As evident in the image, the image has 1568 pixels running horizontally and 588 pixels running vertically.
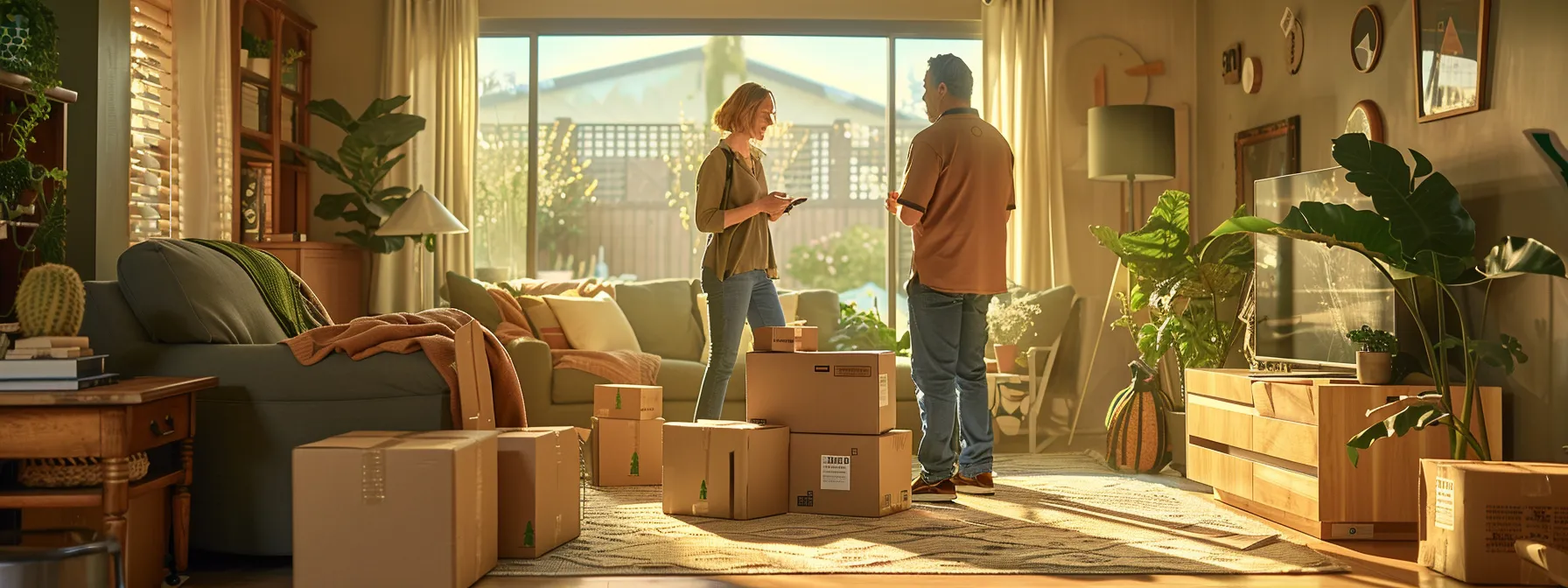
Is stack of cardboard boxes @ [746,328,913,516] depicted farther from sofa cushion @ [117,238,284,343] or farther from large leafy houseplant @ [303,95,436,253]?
large leafy houseplant @ [303,95,436,253]

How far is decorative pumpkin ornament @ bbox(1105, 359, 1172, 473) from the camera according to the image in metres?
4.88

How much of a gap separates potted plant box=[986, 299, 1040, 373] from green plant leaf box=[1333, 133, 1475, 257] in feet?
8.09

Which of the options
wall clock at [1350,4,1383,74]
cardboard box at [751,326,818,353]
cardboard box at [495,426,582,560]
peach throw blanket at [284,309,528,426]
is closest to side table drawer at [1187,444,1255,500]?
cardboard box at [751,326,818,353]

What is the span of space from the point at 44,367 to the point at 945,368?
8.12 feet

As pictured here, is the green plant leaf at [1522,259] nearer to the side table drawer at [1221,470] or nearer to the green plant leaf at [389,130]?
the side table drawer at [1221,470]

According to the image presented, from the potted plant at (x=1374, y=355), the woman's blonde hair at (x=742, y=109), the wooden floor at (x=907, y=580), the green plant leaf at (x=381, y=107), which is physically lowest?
the wooden floor at (x=907, y=580)

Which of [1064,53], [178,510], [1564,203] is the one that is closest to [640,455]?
[178,510]

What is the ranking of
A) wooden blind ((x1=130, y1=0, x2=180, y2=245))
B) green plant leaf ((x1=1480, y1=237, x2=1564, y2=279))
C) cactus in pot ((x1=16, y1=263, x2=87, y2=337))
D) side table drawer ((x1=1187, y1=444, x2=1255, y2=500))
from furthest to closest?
1. wooden blind ((x1=130, y1=0, x2=180, y2=245))
2. side table drawer ((x1=1187, y1=444, x2=1255, y2=500))
3. green plant leaf ((x1=1480, y1=237, x2=1564, y2=279))
4. cactus in pot ((x1=16, y1=263, x2=87, y2=337))

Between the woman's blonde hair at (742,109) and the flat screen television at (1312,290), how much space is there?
1.75 meters

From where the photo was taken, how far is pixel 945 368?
3928mm

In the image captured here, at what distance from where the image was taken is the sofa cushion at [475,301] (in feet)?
17.8

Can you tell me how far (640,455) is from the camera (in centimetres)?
434

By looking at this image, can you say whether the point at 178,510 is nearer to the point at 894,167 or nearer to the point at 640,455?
the point at 640,455

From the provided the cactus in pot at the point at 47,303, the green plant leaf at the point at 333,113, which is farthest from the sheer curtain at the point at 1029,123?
the cactus in pot at the point at 47,303
